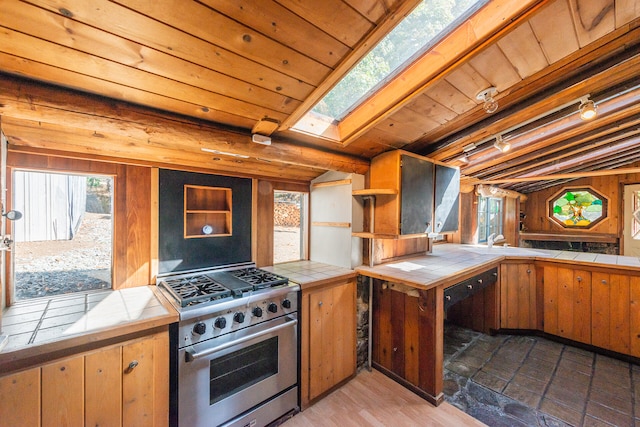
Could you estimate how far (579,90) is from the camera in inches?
68.4

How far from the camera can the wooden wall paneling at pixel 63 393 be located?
1087mm

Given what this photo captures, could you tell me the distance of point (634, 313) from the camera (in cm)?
245

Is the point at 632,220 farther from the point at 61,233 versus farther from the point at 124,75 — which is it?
the point at 61,233

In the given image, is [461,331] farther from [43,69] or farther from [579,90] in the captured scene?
[43,69]

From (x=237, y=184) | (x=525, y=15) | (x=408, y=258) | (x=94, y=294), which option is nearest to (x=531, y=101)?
(x=525, y=15)

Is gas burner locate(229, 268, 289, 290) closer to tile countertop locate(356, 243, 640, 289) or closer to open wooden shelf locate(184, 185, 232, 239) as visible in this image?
open wooden shelf locate(184, 185, 232, 239)

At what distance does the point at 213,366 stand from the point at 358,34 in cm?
190

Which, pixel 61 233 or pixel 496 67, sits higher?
pixel 496 67

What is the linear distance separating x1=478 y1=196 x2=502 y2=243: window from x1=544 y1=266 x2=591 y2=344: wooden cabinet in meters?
1.41

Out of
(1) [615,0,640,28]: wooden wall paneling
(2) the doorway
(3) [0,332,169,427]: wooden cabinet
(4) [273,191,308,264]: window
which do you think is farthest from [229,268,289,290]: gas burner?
(2) the doorway

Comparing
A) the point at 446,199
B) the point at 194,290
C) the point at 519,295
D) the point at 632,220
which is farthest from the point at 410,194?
the point at 632,220

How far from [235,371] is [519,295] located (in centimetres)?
326

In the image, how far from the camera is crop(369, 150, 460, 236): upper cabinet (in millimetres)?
2152

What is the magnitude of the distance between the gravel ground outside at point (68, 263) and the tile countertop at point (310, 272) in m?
1.22
